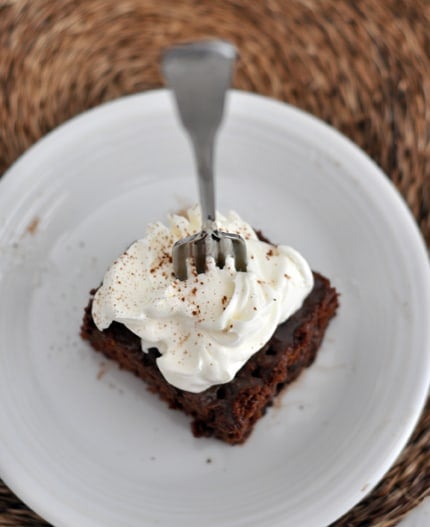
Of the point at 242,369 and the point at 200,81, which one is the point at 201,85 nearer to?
the point at 200,81

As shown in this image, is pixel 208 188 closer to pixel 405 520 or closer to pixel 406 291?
pixel 406 291

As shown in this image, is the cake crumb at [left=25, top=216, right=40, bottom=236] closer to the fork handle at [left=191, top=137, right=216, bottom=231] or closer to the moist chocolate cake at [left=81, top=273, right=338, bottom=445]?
the moist chocolate cake at [left=81, top=273, right=338, bottom=445]

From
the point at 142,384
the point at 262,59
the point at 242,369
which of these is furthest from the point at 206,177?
the point at 262,59

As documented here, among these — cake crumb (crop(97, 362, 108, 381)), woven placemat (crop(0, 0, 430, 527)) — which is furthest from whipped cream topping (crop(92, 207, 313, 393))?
woven placemat (crop(0, 0, 430, 527))

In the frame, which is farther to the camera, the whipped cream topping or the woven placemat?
the woven placemat

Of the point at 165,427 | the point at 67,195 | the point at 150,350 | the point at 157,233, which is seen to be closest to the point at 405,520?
the point at 165,427

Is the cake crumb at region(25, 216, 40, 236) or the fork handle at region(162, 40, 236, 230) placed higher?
the fork handle at region(162, 40, 236, 230)
